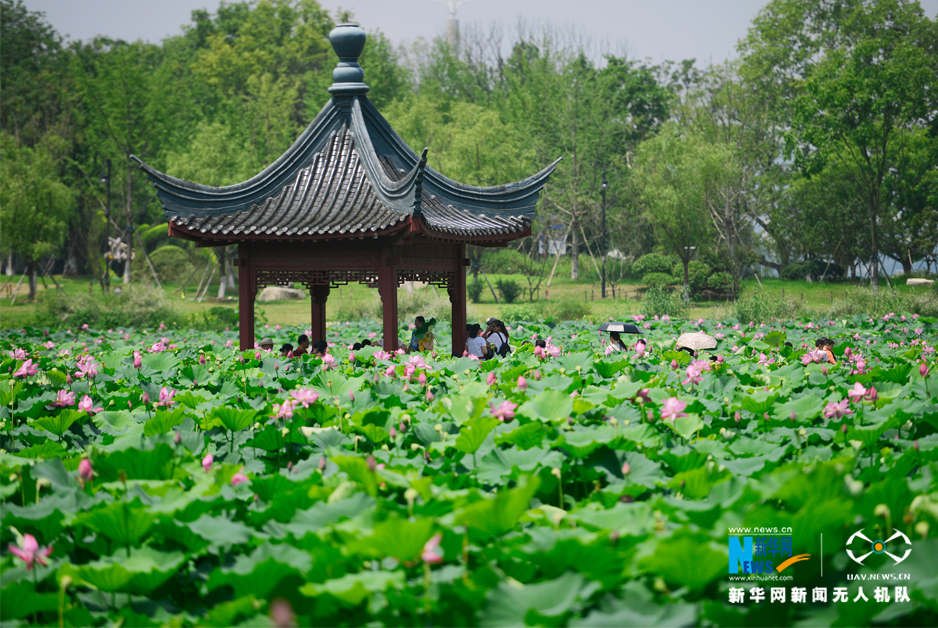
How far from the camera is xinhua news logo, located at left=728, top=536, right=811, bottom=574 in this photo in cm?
233

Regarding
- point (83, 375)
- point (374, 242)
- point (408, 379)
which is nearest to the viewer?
point (408, 379)

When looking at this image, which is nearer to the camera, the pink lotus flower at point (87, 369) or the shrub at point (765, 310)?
the pink lotus flower at point (87, 369)

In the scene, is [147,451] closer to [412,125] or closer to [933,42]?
[412,125]

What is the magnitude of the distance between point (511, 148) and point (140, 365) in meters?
27.7

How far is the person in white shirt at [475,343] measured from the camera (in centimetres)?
981

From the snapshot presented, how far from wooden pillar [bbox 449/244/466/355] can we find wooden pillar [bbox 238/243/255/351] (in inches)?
103

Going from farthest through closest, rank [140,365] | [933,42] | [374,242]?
[933,42], [374,242], [140,365]

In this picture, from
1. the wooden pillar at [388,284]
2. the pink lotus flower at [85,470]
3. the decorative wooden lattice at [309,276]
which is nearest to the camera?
the pink lotus flower at [85,470]

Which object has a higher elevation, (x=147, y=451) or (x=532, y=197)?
(x=532, y=197)

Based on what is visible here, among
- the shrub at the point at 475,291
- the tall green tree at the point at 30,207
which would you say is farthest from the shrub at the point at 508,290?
the tall green tree at the point at 30,207

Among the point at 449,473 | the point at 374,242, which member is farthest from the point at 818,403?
the point at 374,242

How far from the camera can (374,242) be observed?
9219 millimetres

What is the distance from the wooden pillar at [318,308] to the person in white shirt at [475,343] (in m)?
2.60

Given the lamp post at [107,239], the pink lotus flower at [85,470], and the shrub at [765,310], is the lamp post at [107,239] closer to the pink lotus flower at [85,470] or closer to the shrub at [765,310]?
the shrub at [765,310]
